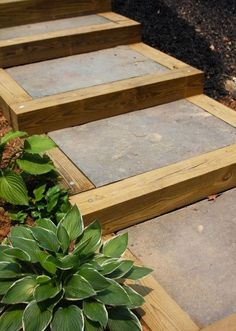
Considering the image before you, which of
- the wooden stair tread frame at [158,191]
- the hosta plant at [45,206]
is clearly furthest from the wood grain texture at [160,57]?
the hosta plant at [45,206]

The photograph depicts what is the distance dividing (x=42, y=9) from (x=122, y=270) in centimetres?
435

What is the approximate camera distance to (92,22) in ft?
19.2

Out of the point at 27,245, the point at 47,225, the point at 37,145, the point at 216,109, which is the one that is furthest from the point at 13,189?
the point at 216,109

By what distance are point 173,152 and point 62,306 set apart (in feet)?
Result: 5.82

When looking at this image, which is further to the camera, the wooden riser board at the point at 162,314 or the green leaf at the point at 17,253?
the wooden riser board at the point at 162,314

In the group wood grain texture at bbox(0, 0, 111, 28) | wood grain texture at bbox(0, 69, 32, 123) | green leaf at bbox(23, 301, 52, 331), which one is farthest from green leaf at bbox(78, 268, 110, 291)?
wood grain texture at bbox(0, 0, 111, 28)

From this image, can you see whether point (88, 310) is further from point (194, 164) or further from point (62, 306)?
point (194, 164)

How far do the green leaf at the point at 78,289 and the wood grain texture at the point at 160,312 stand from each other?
17.9 inches

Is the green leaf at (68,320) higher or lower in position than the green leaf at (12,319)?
higher

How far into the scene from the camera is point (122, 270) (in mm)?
2500

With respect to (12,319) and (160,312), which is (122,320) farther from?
(12,319)

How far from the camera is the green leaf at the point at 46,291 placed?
2266mm

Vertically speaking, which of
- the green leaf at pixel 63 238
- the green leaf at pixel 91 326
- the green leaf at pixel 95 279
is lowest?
the green leaf at pixel 91 326

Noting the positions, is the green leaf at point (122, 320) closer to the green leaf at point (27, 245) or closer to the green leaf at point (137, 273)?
the green leaf at point (137, 273)
